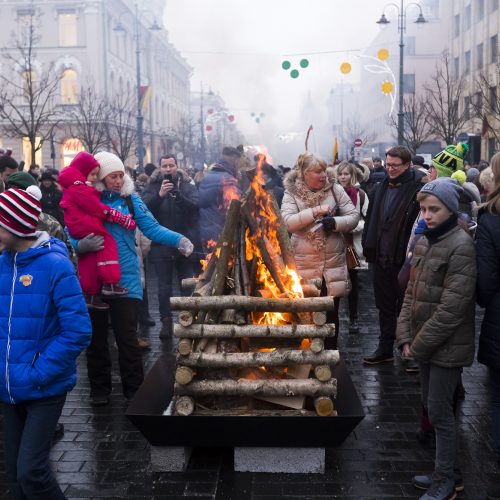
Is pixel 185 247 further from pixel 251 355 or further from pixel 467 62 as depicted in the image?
pixel 467 62

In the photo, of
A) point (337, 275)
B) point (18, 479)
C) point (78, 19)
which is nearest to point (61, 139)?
point (78, 19)

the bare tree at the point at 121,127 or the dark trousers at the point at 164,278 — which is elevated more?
the bare tree at the point at 121,127

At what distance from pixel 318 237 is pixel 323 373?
2.42m

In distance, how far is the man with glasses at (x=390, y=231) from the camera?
22.2 ft

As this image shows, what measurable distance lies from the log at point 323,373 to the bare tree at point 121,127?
27299mm

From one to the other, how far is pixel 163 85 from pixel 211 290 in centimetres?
6962

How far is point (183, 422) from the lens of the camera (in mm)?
4504

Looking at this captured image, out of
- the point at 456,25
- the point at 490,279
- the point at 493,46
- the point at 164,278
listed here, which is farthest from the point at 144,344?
the point at 456,25

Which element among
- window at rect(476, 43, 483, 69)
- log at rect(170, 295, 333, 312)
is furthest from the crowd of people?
window at rect(476, 43, 483, 69)

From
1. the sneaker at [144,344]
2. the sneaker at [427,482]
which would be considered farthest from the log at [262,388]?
the sneaker at [144,344]

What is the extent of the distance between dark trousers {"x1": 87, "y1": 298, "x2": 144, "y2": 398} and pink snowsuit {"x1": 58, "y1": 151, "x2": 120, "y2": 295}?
289mm

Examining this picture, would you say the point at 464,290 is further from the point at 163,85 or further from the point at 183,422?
the point at 163,85

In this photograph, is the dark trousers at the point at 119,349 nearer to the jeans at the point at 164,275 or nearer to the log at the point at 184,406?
the log at the point at 184,406

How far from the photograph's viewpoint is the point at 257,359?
4543 mm
